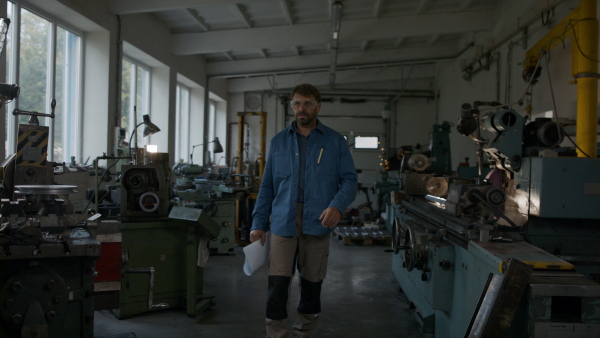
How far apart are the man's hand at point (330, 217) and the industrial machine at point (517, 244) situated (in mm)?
565

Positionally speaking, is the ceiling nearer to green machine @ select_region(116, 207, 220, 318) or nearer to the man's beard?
green machine @ select_region(116, 207, 220, 318)

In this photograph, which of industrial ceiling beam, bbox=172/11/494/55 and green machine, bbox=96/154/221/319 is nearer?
green machine, bbox=96/154/221/319

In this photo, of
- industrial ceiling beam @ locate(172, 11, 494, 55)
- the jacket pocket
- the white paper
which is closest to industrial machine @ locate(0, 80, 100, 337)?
the white paper

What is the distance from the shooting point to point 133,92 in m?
6.20

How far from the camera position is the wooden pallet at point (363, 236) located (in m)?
5.84

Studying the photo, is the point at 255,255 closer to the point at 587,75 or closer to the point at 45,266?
the point at 45,266

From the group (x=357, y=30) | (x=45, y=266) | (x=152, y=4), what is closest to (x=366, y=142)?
(x=357, y=30)

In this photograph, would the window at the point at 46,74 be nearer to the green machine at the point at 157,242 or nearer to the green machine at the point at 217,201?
the green machine at the point at 217,201

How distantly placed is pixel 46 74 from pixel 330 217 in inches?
147

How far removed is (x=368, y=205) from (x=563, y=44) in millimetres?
4681

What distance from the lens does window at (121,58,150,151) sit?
6.00m

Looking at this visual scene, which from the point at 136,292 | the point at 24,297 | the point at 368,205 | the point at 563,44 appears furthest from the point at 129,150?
the point at 368,205

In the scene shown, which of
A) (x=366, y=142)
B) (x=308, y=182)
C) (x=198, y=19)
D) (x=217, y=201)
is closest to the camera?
(x=308, y=182)

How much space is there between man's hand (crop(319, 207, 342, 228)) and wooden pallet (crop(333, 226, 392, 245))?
13.3 ft
